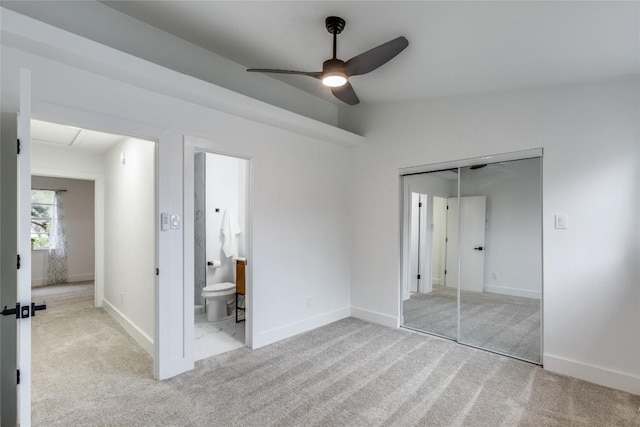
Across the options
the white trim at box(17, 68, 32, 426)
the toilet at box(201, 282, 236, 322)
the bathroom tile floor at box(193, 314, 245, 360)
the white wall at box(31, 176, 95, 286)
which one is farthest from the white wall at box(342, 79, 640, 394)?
the white wall at box(31, 176, 95, 286)

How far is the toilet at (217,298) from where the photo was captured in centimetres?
418

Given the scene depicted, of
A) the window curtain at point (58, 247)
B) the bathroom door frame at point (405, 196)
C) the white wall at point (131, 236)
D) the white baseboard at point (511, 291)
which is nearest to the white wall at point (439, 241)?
the bathroom door frame at point (405, 196)

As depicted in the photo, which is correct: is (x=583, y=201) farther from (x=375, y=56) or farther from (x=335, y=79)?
(x=335, y=79)

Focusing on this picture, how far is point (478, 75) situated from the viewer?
2941 mm

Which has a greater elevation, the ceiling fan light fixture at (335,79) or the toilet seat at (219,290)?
the ceiling fan light fixture at (335,79)

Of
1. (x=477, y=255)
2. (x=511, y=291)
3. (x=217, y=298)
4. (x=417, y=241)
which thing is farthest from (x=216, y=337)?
(x=511, y=291)

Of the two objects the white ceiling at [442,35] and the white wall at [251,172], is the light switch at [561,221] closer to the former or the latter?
the white ceiling at [442,35]

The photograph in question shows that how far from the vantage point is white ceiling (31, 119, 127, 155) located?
387 centimetres

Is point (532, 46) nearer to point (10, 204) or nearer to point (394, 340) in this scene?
point (394, 340)

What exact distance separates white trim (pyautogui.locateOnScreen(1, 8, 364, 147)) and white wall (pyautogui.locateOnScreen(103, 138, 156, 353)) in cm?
106

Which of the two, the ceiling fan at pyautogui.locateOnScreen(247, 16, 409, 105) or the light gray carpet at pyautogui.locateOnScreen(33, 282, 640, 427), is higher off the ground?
the ceiling fan at pyautogui.locateOnScreen(247, 16, 409, 105)

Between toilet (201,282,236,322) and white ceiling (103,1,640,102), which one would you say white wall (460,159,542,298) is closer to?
white ceiling (103,1,640,102)

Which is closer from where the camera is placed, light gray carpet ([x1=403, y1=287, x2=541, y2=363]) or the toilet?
light gray carpet ([x1=403, y1=287, x2=541, y2=363])

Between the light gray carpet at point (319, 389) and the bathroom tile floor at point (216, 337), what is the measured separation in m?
0.19
